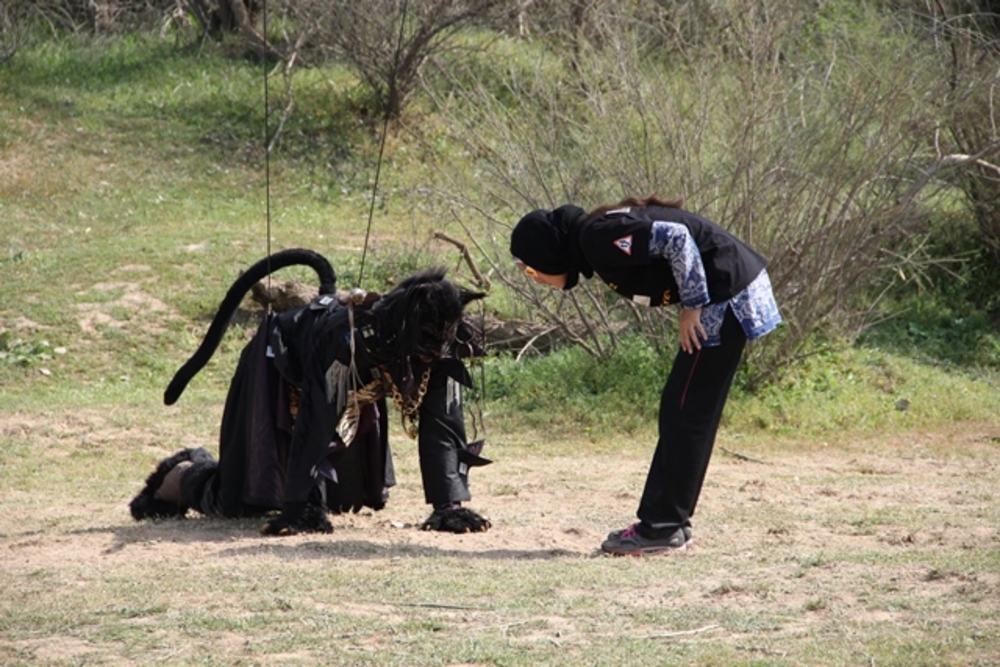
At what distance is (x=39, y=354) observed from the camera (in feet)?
36.1

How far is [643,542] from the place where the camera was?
5.80 metres

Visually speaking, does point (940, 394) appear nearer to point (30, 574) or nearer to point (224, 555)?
point (224, 555)

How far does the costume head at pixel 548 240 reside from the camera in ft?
18.5

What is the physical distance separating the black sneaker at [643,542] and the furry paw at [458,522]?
655mm

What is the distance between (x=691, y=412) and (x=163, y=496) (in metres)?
2.73

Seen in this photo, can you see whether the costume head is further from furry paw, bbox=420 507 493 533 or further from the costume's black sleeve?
furry paw, bbox=420 507 493 533

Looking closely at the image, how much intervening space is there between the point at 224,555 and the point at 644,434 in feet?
13.8

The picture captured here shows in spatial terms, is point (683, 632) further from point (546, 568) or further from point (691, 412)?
point (691, 412)

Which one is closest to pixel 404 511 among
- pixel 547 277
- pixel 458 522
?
pixel 458 522

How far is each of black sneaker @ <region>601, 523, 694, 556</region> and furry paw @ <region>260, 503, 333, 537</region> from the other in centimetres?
131

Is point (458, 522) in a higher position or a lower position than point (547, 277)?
lower

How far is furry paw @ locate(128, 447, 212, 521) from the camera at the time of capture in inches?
268

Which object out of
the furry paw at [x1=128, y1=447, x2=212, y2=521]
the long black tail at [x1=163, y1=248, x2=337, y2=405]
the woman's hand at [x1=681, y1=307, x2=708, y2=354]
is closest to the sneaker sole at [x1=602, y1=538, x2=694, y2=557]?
the woman's hand at [x1=681, y1=307, x2=708, y2=354]

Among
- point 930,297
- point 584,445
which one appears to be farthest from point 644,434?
point 930,297
